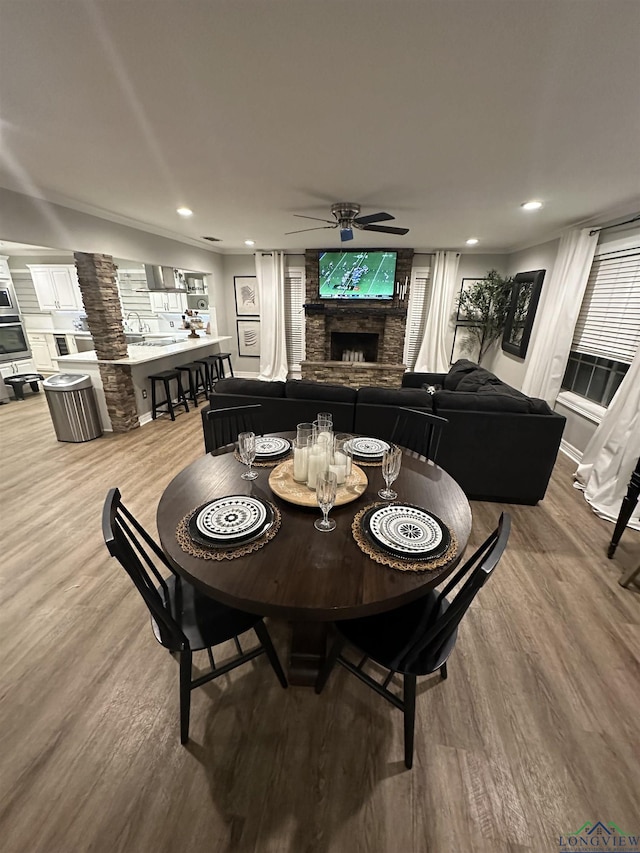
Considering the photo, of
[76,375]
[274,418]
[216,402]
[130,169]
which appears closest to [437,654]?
[274,418]

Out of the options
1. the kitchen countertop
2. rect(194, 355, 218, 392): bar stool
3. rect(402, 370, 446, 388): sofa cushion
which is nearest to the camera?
the kitchen countertop

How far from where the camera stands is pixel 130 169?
233 cm

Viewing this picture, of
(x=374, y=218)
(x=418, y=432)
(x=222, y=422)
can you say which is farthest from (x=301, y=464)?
(x=374, y=218)

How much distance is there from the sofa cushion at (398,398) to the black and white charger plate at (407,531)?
1531 mm

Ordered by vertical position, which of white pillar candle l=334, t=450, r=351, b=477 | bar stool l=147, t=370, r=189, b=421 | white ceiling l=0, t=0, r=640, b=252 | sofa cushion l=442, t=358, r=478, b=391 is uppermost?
white ceiling l=0, t=0, r=640, b=252

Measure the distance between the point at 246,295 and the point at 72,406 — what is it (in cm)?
393

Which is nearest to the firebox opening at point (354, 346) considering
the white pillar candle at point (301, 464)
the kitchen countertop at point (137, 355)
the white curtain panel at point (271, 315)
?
the white curtain panel at point (271, 315)

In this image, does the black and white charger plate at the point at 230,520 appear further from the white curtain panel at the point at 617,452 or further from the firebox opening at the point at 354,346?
the firebox opening at the point at 354,346

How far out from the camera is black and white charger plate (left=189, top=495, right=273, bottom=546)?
1138 millimetres

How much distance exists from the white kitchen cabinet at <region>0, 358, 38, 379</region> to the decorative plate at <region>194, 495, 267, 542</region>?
6150mm

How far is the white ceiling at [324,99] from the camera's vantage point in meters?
1.08

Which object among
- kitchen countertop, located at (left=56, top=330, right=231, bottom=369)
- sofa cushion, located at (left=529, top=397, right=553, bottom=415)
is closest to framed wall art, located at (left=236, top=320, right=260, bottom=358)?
kitchen countertop, located at (left=56, top=330, right=231, bottom=369)

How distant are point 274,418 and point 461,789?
2.45 m

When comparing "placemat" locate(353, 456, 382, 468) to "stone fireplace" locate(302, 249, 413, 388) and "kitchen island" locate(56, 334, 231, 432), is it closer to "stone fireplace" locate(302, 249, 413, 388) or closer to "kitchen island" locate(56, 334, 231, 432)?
"kitchen island" locate(56, 334, 231, 432)
